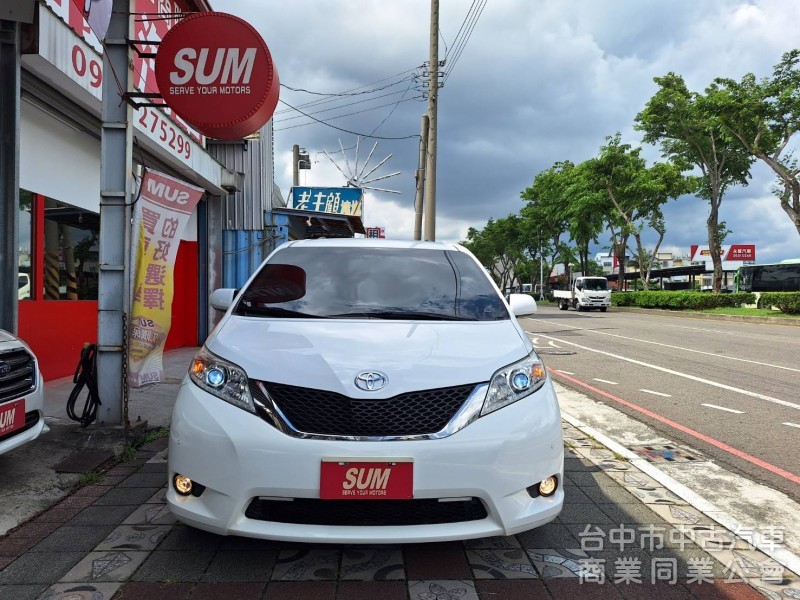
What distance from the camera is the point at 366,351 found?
2.68 m

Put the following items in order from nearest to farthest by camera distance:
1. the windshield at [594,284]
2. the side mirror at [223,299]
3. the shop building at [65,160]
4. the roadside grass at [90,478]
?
the side mirror at [223,299], the roadside grass at [90,478], the shop building at [65,160], the windshield at [594,284]

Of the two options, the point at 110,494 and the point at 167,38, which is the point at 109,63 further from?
the point at 110,494

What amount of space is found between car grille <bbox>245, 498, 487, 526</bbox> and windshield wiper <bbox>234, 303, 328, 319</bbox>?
41.6 inches

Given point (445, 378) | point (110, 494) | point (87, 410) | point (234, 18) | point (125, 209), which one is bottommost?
point (110, 494)

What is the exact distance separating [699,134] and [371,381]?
30358 millimetres

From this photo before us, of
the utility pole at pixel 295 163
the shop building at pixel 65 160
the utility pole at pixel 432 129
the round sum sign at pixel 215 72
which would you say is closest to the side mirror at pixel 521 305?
the round sum sign at pixel 215 72

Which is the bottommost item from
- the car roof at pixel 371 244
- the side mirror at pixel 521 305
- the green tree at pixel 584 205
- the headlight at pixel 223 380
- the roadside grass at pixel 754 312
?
the roadside grass at pixel 754 312

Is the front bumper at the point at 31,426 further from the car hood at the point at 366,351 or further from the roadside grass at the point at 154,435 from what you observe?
the car hood at the point at 366,351

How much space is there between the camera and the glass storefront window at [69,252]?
726 centimetres

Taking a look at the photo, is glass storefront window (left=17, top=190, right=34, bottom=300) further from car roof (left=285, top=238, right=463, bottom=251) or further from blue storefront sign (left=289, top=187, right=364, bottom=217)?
blue storefront sign (left=289, top=187, right=364, bottom=217)

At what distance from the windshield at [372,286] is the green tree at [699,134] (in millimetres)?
26046

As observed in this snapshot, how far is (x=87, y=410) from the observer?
4586mm

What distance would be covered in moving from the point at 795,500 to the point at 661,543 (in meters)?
1.37

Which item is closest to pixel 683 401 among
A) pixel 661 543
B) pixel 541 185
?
Answer: pixel 661 543
